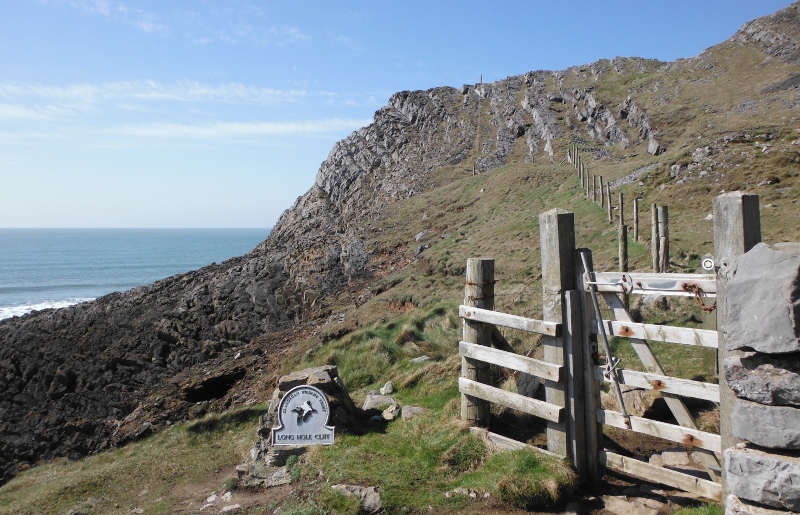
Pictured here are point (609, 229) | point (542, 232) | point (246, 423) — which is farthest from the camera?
point (609, 229)

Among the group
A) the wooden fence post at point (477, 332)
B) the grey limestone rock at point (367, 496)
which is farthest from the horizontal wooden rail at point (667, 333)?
the grey limestone rock at point (367, 496)

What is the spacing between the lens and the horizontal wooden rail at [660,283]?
16.2 ft

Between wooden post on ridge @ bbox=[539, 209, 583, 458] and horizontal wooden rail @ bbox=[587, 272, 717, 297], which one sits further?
wooden post on ridge @ bbox=[539, 209, 583, 458]

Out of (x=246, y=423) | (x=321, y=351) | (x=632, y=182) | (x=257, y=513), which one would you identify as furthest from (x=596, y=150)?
(x=257, y=513)

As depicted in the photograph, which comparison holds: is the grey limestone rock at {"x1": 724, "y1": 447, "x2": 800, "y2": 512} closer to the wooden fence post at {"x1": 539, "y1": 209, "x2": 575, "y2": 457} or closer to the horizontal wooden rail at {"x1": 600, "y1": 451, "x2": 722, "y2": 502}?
the horizontal wooden rail at {"x1": 600, "y1": 451, "x2": 722, "y2": 502}

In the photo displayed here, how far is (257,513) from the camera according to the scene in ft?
21.6

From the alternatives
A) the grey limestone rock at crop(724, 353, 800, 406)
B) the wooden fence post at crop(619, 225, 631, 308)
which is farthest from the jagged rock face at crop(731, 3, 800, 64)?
the grey limestone rock at crop(724, 353, 800, 406)

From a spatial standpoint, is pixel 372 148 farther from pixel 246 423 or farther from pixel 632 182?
pixel 246 423

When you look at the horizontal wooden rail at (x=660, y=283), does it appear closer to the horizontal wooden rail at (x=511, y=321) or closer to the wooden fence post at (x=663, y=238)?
the horizontal wooden rail at (x=511, y=321)

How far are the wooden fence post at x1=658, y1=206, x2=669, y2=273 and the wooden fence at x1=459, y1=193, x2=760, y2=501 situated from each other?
25.5 ft

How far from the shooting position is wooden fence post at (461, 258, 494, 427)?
7.41 meters

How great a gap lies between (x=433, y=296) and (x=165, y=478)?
11.0 metres

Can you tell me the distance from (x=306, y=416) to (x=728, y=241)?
5817 mm

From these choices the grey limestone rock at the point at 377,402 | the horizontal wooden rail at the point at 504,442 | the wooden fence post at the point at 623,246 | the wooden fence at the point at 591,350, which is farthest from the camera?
the wooden fence post at the point at 623,246
